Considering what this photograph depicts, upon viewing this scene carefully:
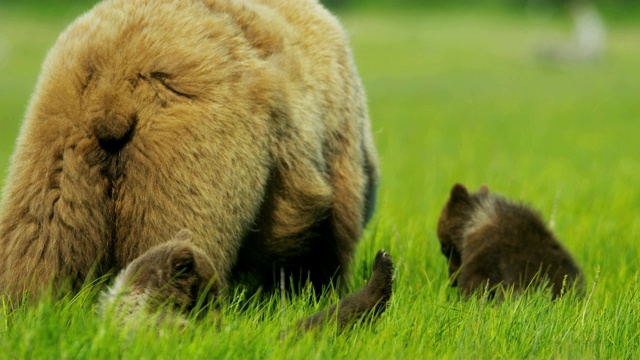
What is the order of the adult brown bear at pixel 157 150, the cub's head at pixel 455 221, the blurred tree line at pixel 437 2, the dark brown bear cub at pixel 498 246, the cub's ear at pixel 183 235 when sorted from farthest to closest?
1. the blurred tree line at pixel 437 2
2. the cub's head at pixel 455 221
3. the dark brown bear cub at pixel 498 246
4. the adult brown bear at pixel 157 150
5. the cub's ear at pixel 183 235

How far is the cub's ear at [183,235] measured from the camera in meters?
3.51

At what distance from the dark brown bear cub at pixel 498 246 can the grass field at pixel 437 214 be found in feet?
0.53

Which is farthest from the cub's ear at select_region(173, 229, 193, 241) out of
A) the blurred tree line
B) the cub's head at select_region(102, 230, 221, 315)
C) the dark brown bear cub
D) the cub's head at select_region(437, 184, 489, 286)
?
the blurred tree line

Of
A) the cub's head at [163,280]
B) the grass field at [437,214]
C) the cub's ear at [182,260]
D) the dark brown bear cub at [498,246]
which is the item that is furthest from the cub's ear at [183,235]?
the dark brown bear cub at [498,246]

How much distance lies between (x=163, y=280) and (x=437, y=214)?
4580 mm

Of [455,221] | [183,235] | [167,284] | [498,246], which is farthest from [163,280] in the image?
[455,221]

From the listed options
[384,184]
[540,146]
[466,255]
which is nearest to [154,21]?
[466,255]

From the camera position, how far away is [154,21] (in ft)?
13.0

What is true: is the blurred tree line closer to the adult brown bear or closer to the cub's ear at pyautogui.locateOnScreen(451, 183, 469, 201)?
the cub's ear at pyautogui.locateOnScreen(451, 183, 469, 201)

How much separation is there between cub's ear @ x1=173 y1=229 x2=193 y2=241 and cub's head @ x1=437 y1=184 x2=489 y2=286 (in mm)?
2292

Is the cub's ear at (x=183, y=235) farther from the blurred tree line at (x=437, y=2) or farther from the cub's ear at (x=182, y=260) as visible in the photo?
the blurred tree line at (x=437, y=2)

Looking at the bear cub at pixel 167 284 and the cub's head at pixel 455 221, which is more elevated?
the bear cub at pixel 167 284

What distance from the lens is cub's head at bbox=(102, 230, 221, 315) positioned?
11.2ft

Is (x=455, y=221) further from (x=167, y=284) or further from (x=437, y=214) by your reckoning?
(x=167, y=284)
